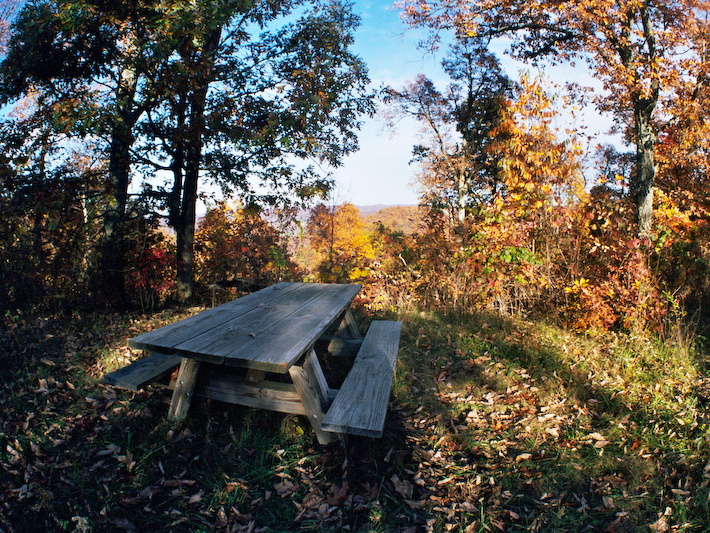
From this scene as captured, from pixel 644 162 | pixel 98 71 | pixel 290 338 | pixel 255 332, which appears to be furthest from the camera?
pixel 644 162

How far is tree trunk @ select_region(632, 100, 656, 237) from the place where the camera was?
23.4ft

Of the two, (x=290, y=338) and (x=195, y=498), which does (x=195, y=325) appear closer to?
(x=290, y=338)

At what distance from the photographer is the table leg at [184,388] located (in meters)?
2.87

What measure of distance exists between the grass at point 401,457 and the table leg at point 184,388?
130 millimetres

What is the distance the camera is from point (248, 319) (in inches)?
127

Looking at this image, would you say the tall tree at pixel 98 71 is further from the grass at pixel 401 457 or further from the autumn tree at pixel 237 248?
the grass at pixel 401 457

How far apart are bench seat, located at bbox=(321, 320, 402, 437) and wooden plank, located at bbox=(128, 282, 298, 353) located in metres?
1.04

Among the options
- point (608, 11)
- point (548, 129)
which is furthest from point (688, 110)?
point (548, 129)

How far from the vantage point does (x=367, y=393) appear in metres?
2.70

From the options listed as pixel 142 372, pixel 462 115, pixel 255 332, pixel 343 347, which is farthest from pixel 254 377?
pixel 462 115

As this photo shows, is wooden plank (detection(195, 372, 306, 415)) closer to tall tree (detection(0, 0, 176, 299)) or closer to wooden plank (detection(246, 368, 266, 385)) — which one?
wooden plank (detection(246, 368, 266, 385))

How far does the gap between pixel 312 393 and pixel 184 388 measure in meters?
0.94

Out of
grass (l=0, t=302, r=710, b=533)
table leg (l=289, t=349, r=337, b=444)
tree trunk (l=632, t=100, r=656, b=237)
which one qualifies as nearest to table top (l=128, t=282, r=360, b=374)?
table leg (l=289, t=349, r=337, b=444)

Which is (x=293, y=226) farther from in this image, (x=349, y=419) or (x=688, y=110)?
(x=688, y=110)
